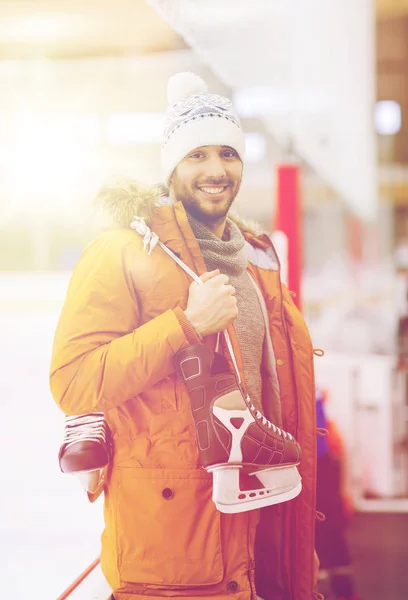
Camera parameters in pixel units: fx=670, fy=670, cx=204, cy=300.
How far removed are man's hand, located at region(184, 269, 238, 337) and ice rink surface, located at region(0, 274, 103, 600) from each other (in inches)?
15.6

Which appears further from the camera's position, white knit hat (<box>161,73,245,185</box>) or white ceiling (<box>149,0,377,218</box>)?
white ceiling (<box>149,0,377,218</box>)

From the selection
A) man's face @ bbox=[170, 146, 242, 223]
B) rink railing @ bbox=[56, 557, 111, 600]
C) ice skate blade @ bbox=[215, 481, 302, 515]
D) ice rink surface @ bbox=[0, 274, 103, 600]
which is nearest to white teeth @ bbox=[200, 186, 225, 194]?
man's face @ bbox=[170, 146, 242, 223]

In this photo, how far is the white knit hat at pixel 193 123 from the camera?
140 cm

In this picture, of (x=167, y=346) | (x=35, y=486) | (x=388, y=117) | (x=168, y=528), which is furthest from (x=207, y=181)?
(x=388, y=117)

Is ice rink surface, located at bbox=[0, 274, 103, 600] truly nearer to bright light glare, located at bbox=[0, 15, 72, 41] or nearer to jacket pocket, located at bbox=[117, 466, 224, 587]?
jacket pocket, located at bbox=[117, 466, 224, 587]

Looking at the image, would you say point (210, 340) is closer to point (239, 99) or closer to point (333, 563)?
point (239, 99)

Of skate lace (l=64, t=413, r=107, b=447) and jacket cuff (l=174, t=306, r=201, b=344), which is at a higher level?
jacket cuff (l=174, t=306, r=201, b=344)

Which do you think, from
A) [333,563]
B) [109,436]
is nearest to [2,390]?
[109,436]

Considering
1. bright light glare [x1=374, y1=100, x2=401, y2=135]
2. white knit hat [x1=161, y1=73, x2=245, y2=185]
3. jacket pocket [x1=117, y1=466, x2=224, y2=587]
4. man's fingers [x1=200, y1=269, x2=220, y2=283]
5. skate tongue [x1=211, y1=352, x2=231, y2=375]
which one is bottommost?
jacket pocket [x1=117, y1=466, x2=224, y2=587]

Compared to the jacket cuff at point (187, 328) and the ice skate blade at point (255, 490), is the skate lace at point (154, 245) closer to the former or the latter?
the jacket cuff at point (187, 328)

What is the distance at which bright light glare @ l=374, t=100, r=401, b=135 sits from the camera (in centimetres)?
1177

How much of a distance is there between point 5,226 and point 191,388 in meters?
0.64

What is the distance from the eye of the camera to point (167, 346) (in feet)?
4.28

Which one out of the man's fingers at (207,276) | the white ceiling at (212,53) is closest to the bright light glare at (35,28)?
the white ceiling at (212,53)
